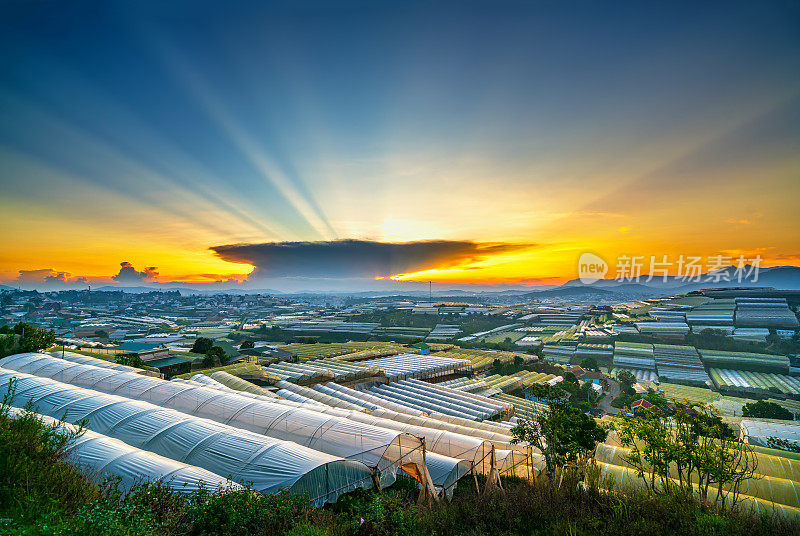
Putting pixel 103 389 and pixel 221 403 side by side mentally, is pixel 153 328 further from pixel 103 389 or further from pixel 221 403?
pixel 221 403

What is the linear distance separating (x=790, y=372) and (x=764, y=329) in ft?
118

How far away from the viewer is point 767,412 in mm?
33000

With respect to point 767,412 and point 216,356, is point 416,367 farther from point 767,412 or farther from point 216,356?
point 767,412

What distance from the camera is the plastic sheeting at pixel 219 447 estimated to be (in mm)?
8523

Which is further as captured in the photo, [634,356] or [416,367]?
[634,356]

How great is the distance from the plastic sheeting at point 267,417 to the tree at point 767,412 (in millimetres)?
41132

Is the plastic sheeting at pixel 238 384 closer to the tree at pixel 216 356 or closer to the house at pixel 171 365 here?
the house at pixel 171 365

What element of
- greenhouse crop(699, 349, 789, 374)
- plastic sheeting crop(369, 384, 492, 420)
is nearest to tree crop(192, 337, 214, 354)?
plastic sheeting crop(369, 384, 492, 420)

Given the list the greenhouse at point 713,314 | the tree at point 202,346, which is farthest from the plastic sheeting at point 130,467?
the greenhouse at point 713,314

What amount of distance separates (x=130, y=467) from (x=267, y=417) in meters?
4.96

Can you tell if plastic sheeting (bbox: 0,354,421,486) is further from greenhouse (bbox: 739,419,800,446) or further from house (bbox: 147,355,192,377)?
greenhouse (bbox: 739,419,800,446)

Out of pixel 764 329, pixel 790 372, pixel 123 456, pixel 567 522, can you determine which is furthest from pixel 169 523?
pixel 764 329

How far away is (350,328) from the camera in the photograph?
9581 cm

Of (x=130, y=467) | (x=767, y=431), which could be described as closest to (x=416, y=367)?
(x=767, y=431)
